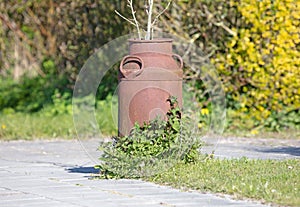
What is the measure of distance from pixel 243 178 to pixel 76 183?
1.47 m

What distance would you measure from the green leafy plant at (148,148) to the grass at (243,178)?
5.8 inches

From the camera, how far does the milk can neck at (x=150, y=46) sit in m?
6.93

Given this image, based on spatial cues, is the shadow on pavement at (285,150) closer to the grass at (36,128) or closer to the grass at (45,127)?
the grass at (45,127)

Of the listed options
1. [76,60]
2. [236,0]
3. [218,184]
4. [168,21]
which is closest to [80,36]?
[76,60]

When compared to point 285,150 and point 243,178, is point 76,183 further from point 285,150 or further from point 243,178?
point 285,150

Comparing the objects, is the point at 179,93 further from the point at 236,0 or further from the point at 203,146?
the point at 236,0

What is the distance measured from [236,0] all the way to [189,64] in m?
1.17

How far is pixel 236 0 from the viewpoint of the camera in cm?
1123

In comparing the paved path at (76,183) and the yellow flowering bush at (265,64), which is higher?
the yellow flowering bush at (265,64)

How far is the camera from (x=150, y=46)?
6.93 m

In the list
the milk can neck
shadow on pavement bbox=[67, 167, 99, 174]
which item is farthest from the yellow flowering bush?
the milk can neck

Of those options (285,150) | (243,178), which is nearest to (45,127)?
(285,150)

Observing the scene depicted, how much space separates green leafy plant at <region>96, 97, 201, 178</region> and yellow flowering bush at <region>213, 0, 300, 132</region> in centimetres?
417

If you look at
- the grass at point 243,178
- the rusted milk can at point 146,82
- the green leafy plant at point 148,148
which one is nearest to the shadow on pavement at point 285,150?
the grass at point 243,178
